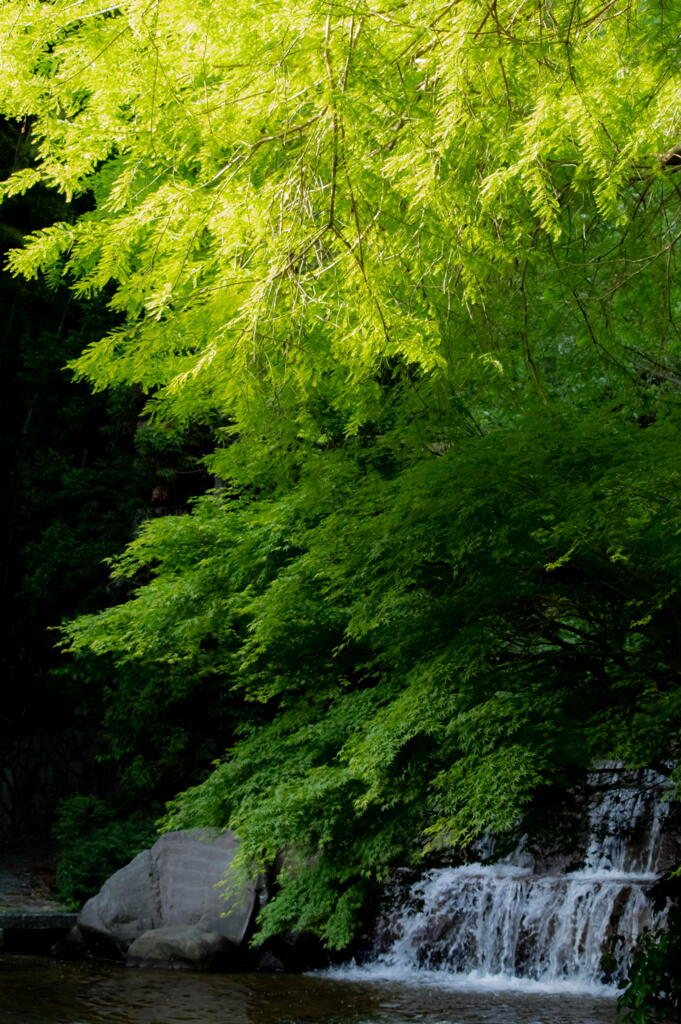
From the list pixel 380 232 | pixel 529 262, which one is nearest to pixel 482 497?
pixel 529 262

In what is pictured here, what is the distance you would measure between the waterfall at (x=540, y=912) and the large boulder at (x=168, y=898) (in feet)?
5.65

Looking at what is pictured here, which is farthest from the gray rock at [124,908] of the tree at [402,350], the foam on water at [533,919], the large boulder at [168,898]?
the tree at [402,350]

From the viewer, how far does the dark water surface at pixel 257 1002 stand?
7801mm

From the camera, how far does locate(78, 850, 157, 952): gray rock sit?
11078 millimetres

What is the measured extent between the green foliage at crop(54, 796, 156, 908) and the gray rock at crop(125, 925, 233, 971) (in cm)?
200

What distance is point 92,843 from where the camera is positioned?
13180mm

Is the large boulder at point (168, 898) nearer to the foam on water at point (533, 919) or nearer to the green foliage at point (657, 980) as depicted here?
the foam on water at point (533, 919)

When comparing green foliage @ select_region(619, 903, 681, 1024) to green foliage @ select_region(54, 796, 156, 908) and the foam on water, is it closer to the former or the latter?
the foam on water

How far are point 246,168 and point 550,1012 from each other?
6.32m

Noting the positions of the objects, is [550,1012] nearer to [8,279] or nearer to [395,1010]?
[395,1010]

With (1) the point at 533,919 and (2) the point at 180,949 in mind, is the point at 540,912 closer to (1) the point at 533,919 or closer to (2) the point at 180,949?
(1) the point at 533,919

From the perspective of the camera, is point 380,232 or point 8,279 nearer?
point 380,232

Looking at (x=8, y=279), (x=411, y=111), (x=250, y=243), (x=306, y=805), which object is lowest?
(x=306, y=805)

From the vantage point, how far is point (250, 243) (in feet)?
13.5
